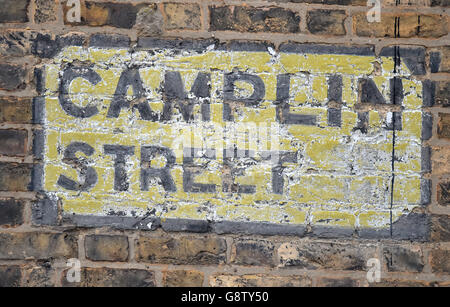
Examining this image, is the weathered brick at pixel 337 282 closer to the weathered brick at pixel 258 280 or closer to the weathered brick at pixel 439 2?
the weathered brick at pixel 258 280

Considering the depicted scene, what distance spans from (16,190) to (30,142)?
0.17m

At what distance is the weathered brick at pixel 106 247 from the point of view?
49.7 inches

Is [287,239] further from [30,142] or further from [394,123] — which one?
[30,142]

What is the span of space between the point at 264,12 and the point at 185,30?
0.90ft

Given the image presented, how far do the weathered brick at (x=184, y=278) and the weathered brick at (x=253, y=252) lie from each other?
14cm

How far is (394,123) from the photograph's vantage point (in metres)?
1.23

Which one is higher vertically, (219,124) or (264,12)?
(264,12)

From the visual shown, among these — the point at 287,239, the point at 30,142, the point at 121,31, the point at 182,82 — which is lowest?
the point at 287,239

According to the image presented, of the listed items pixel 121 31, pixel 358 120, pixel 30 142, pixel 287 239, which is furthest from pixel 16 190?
pixel 358 120

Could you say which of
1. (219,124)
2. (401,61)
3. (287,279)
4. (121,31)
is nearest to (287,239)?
(287,279)

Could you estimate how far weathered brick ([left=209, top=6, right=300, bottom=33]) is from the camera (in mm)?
1237

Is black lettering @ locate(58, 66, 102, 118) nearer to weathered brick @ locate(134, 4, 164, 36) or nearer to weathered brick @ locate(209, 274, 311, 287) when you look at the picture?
weathered brick @ locate(134, 4, 164, 36)

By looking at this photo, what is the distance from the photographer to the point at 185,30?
1244mm

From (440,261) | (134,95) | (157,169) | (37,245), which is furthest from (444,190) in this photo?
(37,245)
